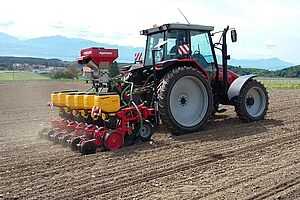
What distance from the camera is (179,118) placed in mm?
8016

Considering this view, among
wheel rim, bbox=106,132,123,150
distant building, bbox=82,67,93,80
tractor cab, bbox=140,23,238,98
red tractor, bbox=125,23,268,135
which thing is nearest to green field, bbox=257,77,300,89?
red tractor, bbox=125,23,268,135

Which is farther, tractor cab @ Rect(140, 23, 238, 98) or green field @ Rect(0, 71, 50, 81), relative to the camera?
green field @ Rect(0, 71, 50, 81)

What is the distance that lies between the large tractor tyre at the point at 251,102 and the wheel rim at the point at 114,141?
11.2ft

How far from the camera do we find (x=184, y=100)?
321 inches

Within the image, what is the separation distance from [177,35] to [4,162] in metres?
4.41

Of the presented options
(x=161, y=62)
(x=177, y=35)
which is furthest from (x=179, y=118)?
(x=177, y=35)

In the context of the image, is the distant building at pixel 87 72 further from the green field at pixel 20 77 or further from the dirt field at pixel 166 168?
the green field at pixel 20 77

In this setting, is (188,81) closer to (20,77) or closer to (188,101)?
(188,101)

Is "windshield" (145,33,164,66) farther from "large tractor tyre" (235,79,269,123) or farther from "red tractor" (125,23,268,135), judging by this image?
"large tractor tyre" (235,79,269,123)

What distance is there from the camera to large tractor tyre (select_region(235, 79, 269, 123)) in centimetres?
895

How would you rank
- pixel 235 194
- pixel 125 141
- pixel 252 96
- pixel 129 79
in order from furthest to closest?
1. pixel 252 96
2. pixel 129 79
3. pixel 125 141
4. pixel 235 194

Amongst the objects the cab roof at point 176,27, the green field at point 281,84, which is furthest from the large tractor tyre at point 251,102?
the green field at point 281,84

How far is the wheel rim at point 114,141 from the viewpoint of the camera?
6500 millimetres

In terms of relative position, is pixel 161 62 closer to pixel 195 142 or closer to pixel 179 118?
pixel 179 118
